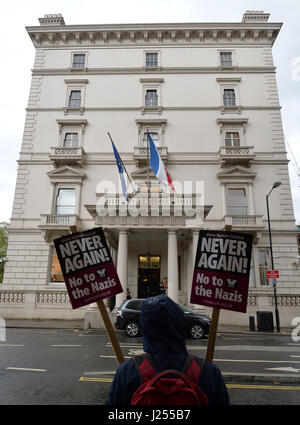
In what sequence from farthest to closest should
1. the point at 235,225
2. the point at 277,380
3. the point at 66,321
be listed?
the point at 235,225 < the point at 66,321 < the point at 277,380

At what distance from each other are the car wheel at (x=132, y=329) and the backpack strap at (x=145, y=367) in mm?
11140

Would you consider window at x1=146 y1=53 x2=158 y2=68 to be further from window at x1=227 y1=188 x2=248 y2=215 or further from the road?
the road

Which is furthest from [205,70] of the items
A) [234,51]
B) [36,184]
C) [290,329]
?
[290,329]

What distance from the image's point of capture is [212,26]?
24672 mm

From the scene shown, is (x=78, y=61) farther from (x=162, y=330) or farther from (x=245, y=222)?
(x=162, y=330)

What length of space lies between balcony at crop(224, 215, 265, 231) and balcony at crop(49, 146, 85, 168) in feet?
40.2

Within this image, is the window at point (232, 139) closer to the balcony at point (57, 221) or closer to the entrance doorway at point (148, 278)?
the entrance doorway at point (148, 278)

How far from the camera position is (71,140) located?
2286 cm

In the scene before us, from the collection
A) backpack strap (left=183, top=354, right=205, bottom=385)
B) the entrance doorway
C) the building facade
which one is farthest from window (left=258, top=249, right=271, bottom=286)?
backpack strap (left=183, top=354, right=205, bottom=385)

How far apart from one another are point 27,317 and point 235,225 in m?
16.0

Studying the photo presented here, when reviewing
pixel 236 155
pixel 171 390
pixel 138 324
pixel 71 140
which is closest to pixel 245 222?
pixel 236 155

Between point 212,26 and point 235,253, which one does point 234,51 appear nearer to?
point 212,26

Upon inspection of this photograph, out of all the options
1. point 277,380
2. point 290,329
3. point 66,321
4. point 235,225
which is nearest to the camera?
point 277,380

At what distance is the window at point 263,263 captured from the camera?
1922cm
